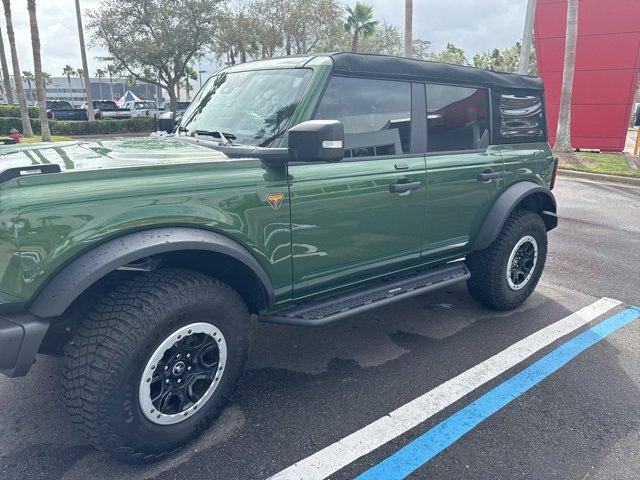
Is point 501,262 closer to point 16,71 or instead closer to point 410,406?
point 410,406

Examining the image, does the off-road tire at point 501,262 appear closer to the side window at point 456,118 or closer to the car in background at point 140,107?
the side window at point 456,118

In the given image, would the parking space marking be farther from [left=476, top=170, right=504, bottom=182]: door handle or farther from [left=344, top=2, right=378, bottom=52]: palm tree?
[left=344, top=2, right=378, bottom=52]: palm tree

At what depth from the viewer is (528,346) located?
12.0 ft

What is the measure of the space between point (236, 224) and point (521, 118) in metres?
2.93

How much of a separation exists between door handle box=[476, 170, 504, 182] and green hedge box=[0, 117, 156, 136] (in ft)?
70.6

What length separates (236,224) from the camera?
2.50 metres

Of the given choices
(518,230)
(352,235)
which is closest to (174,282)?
(352,235)

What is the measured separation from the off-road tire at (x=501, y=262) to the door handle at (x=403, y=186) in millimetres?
1134

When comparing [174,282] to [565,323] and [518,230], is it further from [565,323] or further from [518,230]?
[565,323]

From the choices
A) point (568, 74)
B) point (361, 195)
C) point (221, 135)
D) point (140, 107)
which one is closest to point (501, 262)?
point (361, 195)

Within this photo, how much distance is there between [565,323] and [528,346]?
62cm

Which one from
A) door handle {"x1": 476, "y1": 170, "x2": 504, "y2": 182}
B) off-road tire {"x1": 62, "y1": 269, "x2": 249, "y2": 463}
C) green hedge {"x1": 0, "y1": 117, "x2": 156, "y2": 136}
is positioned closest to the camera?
off-road tire {"x1": 62, "y1": 269, "x2": 249, "y2": 463}

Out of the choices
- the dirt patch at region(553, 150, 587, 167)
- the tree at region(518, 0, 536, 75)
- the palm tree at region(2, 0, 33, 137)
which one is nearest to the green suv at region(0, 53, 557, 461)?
the dirt patch at region(553, 150, 587, 167)

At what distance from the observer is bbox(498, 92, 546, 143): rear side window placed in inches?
161
